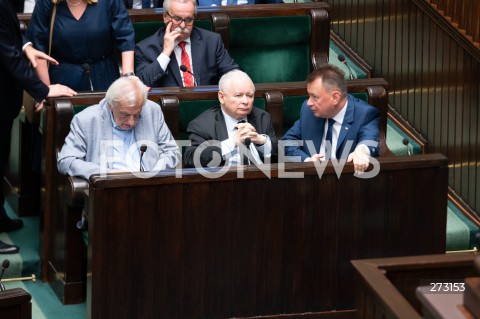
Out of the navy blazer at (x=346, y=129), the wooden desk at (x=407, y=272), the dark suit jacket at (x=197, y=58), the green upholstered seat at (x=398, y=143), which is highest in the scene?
the dark suit jacket at (x=197, y=58)

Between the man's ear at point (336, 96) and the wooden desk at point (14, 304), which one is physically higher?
the man's ear at point (336, 96)

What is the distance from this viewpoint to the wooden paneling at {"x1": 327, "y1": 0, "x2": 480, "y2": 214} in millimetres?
4914

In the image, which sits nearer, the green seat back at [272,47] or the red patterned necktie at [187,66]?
the red patterned necktie at [187,66]

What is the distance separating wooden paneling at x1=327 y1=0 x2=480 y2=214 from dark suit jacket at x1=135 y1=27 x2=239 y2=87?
916mm

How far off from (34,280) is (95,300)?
784mm

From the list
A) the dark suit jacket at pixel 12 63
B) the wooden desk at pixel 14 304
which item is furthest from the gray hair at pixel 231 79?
the wooden desk at pixel 14 304

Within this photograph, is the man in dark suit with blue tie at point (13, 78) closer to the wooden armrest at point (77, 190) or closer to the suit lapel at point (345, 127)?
the wooden armrest at point (77, 190)

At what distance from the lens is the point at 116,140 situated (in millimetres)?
4156

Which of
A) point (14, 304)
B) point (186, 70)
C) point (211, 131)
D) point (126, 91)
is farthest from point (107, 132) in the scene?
point (14, 304)

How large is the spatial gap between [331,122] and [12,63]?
1.18m

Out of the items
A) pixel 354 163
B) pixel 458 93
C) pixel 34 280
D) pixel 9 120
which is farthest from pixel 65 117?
pixel 458 93

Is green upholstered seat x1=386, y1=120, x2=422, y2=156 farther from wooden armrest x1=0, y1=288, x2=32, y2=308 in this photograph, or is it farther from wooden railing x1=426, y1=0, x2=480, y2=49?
wooden armrest x1=0, y1=288, x2=32, y2=308

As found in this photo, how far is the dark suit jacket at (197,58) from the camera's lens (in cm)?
474

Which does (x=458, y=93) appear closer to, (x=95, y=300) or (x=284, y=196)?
(x=284, y=196)
